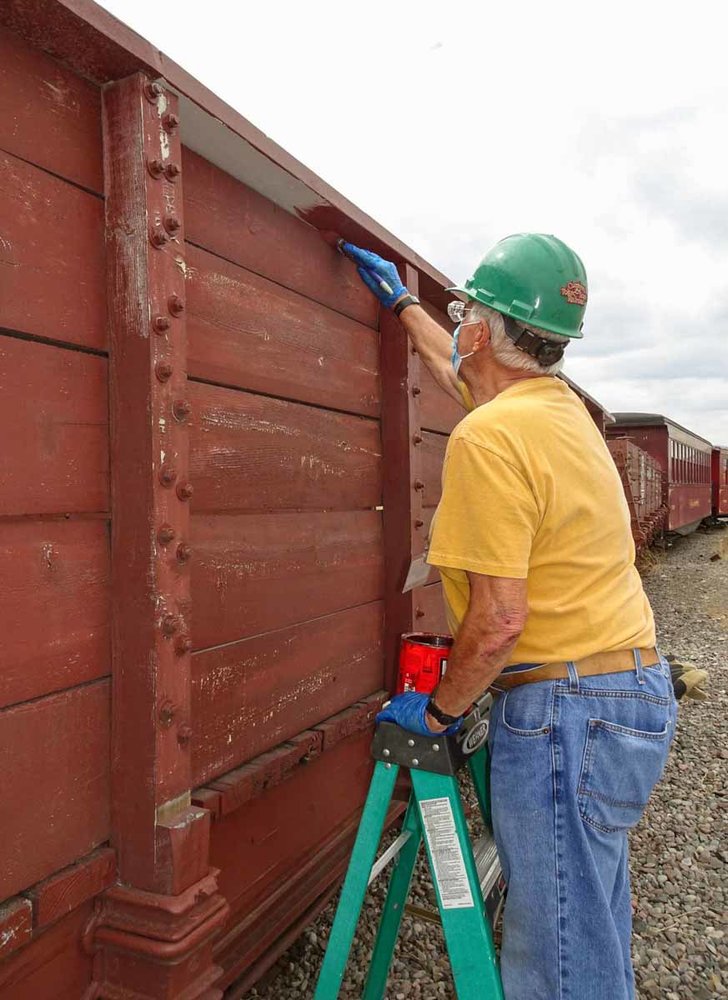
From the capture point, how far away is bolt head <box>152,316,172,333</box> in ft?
5.89

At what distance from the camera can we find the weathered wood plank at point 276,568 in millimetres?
2258

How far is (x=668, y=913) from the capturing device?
3.47 m

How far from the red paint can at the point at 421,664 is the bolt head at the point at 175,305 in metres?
1.13

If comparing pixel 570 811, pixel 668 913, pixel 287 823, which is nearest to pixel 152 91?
pixel 570 811

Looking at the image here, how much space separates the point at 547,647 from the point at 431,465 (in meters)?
2.20

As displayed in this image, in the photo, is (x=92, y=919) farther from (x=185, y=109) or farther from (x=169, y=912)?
(x=185, y=109)

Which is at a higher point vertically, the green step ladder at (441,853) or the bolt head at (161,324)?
the bolt head at (161,324)

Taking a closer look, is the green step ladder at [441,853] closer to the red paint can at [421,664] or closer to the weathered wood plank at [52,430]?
the red paint can at [421,664]

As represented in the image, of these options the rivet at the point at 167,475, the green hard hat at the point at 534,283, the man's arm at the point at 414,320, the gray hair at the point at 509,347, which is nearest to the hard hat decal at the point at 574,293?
the green hard hat at the point at 534,283

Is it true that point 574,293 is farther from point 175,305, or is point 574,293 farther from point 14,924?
point 14,924

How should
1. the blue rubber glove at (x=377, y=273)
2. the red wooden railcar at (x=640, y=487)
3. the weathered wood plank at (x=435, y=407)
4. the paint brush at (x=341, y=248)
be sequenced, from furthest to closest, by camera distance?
1. the red wooden railcar at (x=640, y=487)
2. the weathered wood plank at (x=435, y=407)
3. the blue rubber glove at (x=377, y=273)
4. the paint brush at (x=341, y=248)

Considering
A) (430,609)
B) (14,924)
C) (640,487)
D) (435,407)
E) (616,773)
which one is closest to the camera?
(14,924)

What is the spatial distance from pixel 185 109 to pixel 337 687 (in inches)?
83.6

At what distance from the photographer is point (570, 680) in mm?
1924
